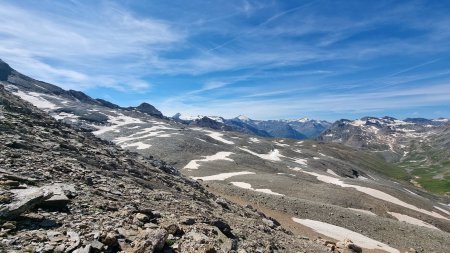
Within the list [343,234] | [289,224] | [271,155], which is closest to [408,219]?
[343,234]

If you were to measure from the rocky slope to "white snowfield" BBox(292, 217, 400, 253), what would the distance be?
16917 millimetres

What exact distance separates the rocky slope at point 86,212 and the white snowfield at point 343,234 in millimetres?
16917

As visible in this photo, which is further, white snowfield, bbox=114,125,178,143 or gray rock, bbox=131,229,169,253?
white snowfield, bbox=114,125,178,143

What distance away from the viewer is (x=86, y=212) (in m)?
17.5

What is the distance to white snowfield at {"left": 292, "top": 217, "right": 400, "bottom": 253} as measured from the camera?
42.2 metres

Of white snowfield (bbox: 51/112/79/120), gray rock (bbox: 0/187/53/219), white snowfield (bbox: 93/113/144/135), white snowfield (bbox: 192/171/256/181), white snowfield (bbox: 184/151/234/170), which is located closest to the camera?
gray rock (bbox: 0/187/53/219)

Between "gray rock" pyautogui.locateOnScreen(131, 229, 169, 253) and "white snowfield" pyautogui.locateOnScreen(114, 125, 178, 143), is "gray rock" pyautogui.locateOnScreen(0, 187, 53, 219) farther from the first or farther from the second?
"white snowfield" pyautogui.locateOnScreen(114, 125, 178, 143)

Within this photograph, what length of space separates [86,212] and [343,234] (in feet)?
118

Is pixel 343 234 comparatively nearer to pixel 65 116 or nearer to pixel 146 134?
pixel 146 134

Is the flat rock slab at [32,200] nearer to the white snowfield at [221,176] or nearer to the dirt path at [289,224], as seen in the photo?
the dirt path at [289,224]

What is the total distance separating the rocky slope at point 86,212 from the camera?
1466 centimetres

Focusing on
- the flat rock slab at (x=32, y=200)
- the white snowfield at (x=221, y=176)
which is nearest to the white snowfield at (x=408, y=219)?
the white snowfield at (x=221, y=176)

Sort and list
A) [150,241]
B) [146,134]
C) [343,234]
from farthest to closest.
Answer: [146,134] → [343,234] → [150,241]

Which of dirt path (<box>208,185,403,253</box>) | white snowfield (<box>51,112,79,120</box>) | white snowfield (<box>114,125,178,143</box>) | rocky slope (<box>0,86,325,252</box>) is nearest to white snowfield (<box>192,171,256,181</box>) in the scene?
dirt path (<box>208,185,403,253</box>)
